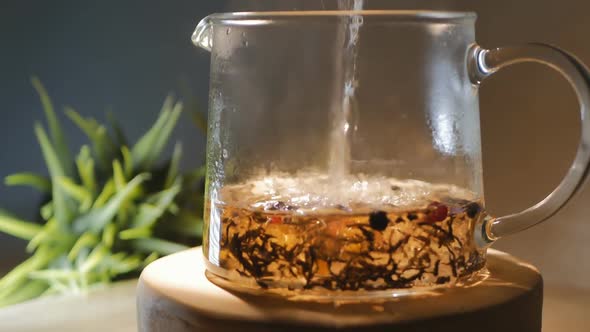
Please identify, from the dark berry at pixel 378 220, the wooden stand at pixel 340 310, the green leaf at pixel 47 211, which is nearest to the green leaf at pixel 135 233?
the green leaf at pixel 47 211

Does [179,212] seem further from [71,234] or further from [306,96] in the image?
[306,96]

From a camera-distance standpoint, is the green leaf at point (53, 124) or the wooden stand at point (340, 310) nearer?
the wooden stand at point (340, 310)

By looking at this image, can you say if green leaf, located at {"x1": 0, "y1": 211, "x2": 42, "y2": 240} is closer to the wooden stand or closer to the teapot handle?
the wooden stand

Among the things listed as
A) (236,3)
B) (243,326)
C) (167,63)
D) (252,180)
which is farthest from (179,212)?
(243,326)

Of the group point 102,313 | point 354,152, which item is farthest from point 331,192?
point 102,313

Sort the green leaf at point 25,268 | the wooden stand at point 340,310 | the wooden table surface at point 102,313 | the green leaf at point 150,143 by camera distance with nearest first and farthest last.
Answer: the wooden stand at point 340,310 < the wooden table surface at point 102,313 < the green leaf at point 25,268 < the green leaf at point 150,143

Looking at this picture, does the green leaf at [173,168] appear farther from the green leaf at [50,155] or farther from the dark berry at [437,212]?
the dark berry at [437,212]

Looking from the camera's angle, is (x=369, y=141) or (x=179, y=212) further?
(x=179, y=212)
